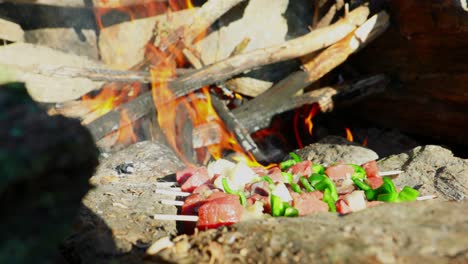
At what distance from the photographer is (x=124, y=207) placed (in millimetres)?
4617

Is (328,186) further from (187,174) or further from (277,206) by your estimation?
(187,174)

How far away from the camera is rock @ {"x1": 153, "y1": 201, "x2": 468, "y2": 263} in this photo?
282 centimetres

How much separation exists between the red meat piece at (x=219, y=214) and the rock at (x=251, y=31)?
4.95 meters

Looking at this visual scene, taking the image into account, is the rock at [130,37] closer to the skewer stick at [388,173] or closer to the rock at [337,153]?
the rock at [337,153]

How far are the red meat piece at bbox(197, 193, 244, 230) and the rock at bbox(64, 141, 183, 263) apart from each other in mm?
425

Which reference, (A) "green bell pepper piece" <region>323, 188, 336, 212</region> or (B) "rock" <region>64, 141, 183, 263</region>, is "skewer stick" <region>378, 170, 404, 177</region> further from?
(B) "rock" <region>64, 141, 183, 263</region>

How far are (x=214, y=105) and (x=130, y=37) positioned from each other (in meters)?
2.18

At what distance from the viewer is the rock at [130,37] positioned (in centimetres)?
801

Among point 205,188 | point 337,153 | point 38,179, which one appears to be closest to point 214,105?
point 337,153

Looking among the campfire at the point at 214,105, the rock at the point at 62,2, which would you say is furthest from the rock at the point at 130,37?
the rock at the point at 62,2

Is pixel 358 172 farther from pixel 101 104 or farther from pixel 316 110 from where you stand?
pixel 101 104

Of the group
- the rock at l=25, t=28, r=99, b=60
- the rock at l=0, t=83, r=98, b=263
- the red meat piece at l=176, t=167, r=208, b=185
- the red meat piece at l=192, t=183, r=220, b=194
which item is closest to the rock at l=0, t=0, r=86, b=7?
the rock at l=25, t=28, r=99, b=60

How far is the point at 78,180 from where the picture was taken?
1767 mm

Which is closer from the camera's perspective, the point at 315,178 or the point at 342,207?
the point at 342,207
